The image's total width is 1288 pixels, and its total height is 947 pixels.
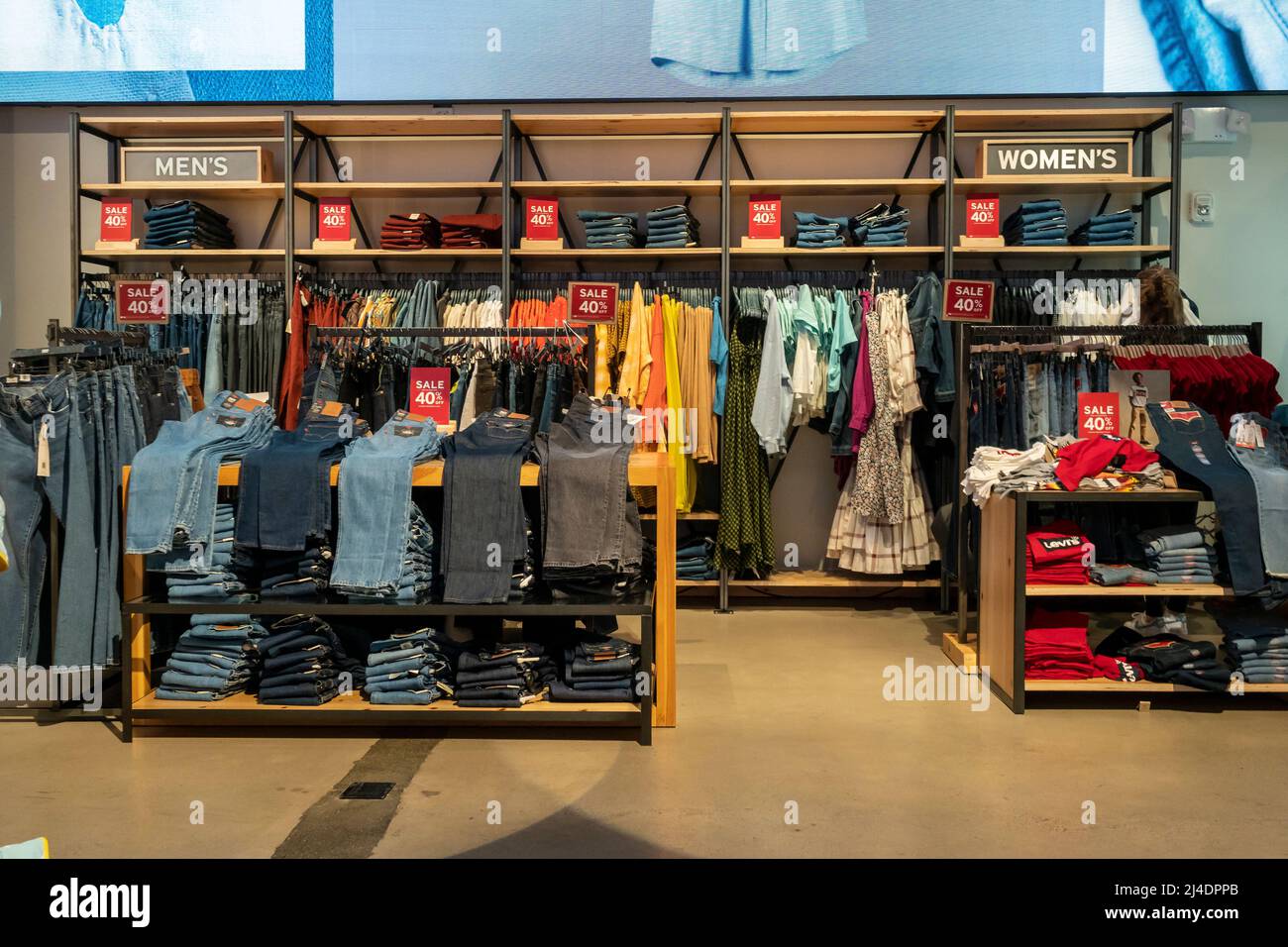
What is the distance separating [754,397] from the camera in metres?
6.32

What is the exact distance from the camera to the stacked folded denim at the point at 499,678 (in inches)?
155

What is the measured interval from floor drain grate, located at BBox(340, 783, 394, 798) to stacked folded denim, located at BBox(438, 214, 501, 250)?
12.4 feet

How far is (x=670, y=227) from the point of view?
6.46 metres

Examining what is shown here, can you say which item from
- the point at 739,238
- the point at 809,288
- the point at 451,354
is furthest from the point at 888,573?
the point at 451,354

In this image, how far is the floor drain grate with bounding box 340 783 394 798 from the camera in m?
3.40

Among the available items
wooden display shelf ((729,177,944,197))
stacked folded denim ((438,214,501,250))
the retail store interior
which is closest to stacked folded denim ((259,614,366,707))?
the retail store interior

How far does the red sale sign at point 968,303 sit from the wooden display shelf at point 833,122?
166 cm

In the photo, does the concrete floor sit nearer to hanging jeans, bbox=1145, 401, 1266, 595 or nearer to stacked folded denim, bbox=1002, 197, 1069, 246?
hanging jeans, bbox=1145, 401, 1266, 595

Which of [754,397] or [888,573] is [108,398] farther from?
[888,573]

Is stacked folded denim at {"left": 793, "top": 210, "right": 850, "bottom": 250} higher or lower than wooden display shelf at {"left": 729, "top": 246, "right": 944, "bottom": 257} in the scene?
higher

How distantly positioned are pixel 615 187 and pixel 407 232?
1276 millimetres

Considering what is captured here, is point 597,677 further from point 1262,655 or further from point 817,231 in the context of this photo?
point 817,231

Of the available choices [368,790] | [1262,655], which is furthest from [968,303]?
[368,790]
